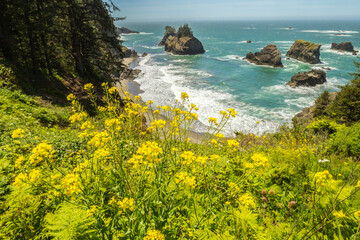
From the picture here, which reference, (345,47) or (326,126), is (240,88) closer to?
(326,126)

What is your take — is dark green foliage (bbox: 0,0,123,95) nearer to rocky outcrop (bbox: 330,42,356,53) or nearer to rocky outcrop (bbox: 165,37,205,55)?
rocky outcrop (bbox: 165,37,205,55)

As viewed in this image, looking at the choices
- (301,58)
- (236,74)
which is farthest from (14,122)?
(301,58)

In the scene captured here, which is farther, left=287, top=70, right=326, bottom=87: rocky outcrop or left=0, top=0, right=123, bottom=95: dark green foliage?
left=287, top=70, right=326, bottom=87: rocky outcrop

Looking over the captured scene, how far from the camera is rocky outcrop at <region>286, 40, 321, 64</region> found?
48.5m

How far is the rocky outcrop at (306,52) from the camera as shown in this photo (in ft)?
159

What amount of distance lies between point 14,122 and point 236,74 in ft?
129

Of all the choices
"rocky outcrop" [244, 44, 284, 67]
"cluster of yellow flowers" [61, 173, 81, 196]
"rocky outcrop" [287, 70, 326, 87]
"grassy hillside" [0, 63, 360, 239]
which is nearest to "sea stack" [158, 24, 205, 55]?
"rocky outcrop" [244, 44, 284, 67]

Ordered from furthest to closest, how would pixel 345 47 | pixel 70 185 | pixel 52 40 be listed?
1. pixel 345 47
2. pixel 52 40
3. pixel 70 185

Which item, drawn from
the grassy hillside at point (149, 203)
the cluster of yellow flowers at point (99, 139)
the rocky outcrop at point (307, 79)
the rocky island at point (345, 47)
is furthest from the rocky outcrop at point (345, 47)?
the cluster of yellow flowers at point (99, 139)

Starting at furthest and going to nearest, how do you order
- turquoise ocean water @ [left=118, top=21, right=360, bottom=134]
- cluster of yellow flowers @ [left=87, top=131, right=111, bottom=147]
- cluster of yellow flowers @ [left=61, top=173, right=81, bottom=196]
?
1. turquoise ocean water @ [left=118, top=21, right=360, bottom=134]
2. cluster of yellow flowers @ [left=87, top=131, right=111, bottom=147]
3. cluster of yellow flowers @ [left=61, top=173, right=81, bottom=196]

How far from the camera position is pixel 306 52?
49906mm

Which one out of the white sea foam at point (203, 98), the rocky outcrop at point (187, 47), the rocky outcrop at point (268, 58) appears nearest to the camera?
the white sea foam at point (203, 98)

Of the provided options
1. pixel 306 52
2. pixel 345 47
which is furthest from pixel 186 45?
pixel 345 47

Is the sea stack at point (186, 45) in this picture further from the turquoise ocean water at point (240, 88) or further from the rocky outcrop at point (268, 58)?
the rocky outcrop at point (268, 58)
